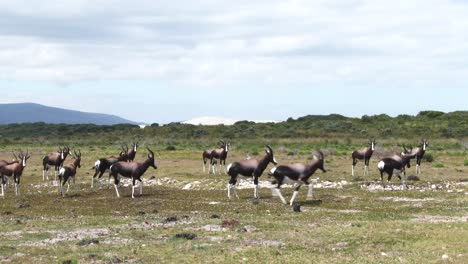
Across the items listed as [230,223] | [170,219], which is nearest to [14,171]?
[170,219]

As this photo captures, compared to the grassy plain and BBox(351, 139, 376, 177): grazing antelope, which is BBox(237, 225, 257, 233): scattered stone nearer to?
the grassy plain

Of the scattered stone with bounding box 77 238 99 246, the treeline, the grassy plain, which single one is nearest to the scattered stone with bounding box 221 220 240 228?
the grassy plain

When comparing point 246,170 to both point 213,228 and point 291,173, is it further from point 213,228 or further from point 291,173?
point 213,228

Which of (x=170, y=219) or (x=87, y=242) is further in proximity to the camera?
(x=170, y=219)

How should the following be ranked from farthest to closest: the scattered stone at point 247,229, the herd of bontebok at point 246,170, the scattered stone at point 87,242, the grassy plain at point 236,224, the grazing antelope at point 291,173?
the herd of bontebok at point 246,170, the grazing antelope at point 291,173, the scattered stone at point 247,229, the scattered stone at point 87,242, the grassy plain at point 236,224

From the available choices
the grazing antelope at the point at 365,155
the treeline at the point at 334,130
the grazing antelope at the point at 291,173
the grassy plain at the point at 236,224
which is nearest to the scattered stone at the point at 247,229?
the grassy plain at the point at 236,224

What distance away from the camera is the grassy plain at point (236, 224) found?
18.0 meters

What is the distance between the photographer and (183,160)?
60.6 metres

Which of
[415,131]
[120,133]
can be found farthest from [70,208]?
[120,133]

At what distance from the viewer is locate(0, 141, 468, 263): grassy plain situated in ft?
59.0

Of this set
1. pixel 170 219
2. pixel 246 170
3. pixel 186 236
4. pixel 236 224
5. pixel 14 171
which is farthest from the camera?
pixel 14 171

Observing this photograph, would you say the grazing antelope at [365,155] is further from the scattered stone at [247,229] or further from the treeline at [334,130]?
the treeline at [334,130]

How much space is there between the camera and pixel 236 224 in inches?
915

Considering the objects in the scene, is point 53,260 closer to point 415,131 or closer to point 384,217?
point 384,217
